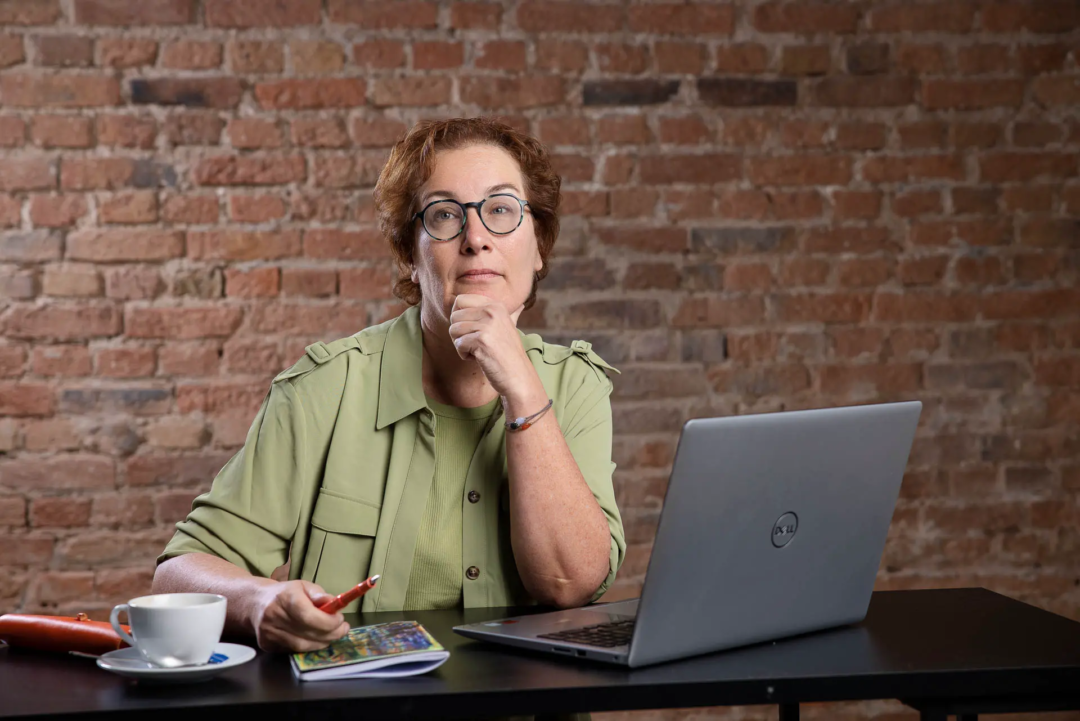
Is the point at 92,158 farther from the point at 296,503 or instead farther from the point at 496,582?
the point at 496,582

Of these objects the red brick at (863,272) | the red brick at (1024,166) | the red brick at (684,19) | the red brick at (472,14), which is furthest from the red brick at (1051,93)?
the red brick at (472,14)

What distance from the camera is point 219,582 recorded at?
135 cm

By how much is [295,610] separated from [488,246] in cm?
Result: 74

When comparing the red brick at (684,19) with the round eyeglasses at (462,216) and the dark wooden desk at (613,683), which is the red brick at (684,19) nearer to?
the round eyeglasses at (462,216)

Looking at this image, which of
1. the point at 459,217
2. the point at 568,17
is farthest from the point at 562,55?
the point at 459,217

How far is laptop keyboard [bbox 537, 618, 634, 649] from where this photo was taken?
3.83 feet

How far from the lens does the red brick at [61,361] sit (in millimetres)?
2568

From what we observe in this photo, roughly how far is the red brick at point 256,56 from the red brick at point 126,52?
0.18 metres

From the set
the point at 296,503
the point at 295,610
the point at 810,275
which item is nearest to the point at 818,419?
the point at 295,610

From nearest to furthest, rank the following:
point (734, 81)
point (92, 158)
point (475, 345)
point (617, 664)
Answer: point (617, 664) → point (475, 345) → point (92, 158) → point (734, 81)

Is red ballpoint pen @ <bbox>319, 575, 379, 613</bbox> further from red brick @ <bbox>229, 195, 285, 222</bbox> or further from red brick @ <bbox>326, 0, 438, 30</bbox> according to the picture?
red brick @ <bbox>326, 0, 438, 30</bbox>

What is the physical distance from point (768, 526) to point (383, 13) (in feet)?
6.38

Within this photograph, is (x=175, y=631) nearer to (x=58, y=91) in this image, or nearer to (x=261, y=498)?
(x=261, y=498)

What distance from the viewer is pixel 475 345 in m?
1.62
